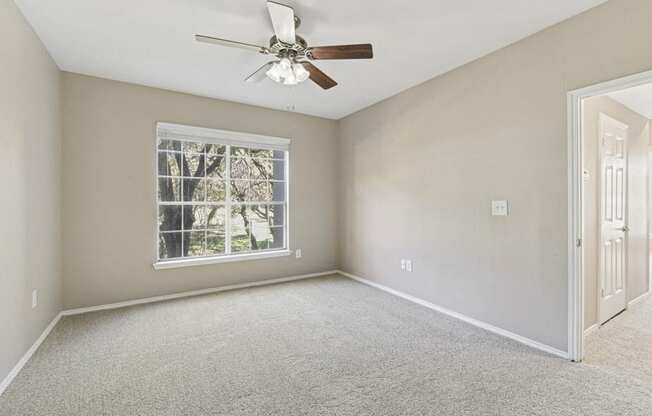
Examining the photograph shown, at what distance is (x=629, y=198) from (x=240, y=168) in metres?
4.74

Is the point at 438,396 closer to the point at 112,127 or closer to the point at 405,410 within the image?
the point at 405,410

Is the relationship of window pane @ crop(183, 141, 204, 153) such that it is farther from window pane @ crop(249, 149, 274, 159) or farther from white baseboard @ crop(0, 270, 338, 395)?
white baseboard @ crop(0, 270, 338, 395)

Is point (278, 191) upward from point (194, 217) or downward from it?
upward

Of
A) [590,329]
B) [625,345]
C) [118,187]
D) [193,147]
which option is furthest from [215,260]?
[625,345]

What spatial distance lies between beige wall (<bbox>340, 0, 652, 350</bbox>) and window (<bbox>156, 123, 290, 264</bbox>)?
161 cm

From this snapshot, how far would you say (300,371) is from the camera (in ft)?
6.95

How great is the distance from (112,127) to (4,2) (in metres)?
1.53

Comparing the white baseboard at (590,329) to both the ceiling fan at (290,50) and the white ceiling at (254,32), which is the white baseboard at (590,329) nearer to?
the white ceiling at (254,32)

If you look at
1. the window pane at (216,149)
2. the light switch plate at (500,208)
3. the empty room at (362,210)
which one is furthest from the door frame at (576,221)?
the window pane at (216,149)

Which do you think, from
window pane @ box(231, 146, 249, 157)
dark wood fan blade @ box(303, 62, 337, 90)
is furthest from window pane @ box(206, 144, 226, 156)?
dark wood fan blade @ box(303, 62, 337, 90)

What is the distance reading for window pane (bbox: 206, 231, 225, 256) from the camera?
13.2 ft

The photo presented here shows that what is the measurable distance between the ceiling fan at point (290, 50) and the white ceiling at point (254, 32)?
0.19 meters

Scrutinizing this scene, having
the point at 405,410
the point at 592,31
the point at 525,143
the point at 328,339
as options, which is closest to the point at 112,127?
the point at 328,339

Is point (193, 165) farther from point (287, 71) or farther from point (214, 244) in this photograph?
point (287, 71)
